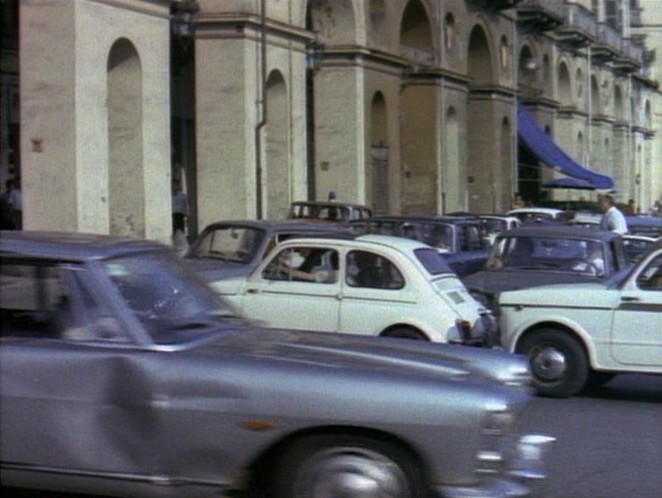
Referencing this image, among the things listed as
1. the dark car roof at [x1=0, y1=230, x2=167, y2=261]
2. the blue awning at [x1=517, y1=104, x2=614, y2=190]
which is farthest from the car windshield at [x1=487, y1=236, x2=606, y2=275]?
the blue awning at [x1=517, y1=104, x2=614, y2=190]

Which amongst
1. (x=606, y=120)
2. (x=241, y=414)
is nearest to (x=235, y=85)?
(x=241, y=414)

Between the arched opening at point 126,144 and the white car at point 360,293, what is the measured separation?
9.54 meters

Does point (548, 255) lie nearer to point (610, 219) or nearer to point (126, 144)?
point (610, 219)

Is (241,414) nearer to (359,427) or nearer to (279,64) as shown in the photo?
(359,427)

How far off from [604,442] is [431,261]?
3541 mm

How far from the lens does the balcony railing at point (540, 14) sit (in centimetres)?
4788

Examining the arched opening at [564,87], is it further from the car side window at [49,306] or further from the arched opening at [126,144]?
the car side window at [49,306]

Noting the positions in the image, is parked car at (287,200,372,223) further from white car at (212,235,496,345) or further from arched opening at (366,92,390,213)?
white car at (212,235,496,345)

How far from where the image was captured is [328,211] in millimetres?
25484

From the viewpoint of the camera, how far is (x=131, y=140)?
22328 mm

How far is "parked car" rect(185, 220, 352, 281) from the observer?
15158 millimetres

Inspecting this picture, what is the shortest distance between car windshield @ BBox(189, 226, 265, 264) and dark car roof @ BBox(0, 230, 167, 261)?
799 centimetres

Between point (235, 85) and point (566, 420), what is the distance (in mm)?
15510

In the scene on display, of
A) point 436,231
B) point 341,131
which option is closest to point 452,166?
point 341,131
